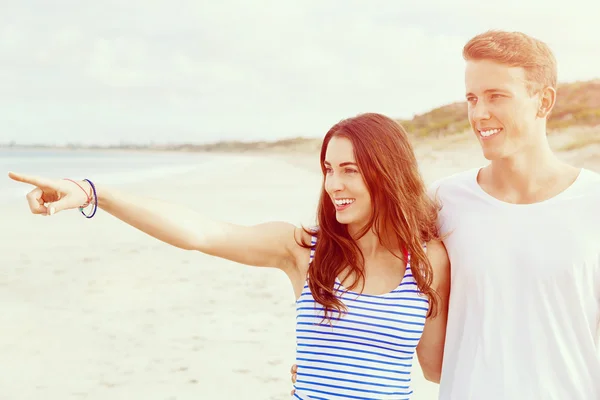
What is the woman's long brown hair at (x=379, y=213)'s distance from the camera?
9.63ft

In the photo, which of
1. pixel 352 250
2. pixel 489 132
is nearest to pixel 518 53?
pixel 489 132

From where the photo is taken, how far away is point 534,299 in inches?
113

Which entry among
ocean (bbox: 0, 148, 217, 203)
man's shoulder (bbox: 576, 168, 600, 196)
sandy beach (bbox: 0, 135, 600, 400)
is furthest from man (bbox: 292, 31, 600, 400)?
ocean (bbox: 0, 148, 217, 203)

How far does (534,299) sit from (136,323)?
4.91m

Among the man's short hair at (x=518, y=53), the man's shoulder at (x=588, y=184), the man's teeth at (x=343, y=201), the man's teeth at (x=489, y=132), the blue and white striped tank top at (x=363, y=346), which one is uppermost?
the man's short hair at (x=518, y=53)

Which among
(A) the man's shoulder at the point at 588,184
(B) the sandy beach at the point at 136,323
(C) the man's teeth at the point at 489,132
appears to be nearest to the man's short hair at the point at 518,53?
(C) the man's teeth at the point at 489,132

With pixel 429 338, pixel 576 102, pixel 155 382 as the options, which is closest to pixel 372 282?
pixel 429 338

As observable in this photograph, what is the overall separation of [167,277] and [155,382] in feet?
11.7

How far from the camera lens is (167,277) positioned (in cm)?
893

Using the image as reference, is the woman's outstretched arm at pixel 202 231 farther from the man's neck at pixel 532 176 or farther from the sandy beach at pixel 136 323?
the sandy beach at pixel 136 323

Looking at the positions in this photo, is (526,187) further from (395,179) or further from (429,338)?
(429,338)

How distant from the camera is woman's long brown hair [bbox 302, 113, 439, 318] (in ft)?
9.63

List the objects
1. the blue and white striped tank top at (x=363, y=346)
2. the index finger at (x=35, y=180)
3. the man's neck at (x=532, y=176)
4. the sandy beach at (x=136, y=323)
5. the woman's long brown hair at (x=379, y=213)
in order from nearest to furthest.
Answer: the index finger at (x=35, y=180)
the blue and white striped tank top at (x=363, y=346)
the woman's long brown hair at (x=379, y=213)
the man's neck at (x=532, y=176)
the sandy beach at (x=136, y=323)

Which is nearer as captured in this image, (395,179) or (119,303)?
(395,179)
